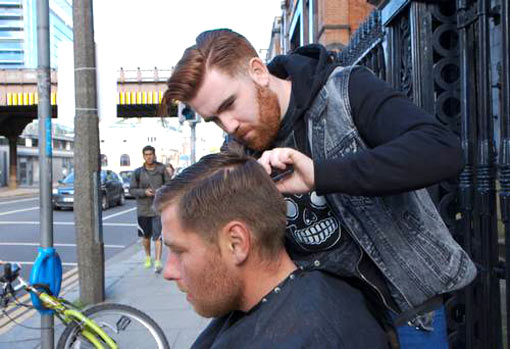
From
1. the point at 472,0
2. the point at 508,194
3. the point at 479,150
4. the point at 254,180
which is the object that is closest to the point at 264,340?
the point at 254,180

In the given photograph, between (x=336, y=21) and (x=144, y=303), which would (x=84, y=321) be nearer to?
(x=144, y=303)

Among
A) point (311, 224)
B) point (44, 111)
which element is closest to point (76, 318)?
point (44, 111)

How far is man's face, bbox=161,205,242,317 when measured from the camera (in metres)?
1.25

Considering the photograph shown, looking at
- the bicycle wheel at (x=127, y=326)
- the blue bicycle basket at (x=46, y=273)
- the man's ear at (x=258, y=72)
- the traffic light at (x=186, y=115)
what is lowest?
the bicycle wheel at (x=127, y=326)

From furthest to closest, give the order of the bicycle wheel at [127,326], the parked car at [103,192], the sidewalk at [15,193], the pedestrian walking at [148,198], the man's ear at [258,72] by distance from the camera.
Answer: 1. the sidewalk at [15,193]
2. the parked car at [103,192]
3. the pedestrian walking at [148,198]
4. the bicycle wheel at [127,326]
5. the man's ear at [258,72]

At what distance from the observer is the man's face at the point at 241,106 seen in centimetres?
153

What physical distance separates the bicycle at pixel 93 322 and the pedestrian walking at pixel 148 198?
4.49m

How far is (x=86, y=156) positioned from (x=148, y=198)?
3012 mm

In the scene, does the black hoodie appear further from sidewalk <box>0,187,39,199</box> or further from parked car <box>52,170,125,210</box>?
sidewalk <box>0,187,39,199</box>

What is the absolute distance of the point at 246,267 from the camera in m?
1.28

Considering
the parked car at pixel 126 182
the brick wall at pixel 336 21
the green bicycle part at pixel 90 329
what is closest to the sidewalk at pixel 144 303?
the green bicycle part at pixel 90 329

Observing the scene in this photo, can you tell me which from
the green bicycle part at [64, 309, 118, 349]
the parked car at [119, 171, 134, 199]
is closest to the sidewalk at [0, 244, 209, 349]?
the green bicycle part at [64, 309, 118, 349]

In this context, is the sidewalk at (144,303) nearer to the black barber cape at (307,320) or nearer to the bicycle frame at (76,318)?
the bicycle frame at (76,318)

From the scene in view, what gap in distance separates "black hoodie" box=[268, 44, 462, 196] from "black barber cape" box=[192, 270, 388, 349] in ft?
0.79
